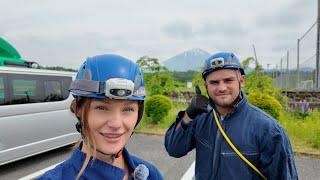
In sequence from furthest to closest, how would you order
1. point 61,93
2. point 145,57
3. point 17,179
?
point 145,57, point 61,93, point 17,179

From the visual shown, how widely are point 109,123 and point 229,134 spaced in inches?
48.2

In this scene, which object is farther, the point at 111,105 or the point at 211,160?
the point at 211,160

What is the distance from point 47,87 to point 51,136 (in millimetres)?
959

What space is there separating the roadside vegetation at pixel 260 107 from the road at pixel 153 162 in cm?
95

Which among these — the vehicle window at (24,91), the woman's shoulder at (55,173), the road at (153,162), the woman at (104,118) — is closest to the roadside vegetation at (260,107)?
the road at (153,162)

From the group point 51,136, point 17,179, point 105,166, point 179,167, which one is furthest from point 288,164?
point 51,136

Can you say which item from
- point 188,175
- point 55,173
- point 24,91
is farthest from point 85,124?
point 24,91

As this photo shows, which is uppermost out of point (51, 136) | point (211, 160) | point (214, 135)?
point (214, 135)

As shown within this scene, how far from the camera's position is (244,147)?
7.00ft

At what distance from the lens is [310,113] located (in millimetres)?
9680

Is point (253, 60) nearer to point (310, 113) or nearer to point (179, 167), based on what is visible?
point (310, 113)

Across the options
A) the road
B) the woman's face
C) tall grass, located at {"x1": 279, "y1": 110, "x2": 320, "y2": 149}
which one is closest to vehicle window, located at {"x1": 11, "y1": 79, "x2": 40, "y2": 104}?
the road

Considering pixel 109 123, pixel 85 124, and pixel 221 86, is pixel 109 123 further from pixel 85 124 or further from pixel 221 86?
pixel 221 86

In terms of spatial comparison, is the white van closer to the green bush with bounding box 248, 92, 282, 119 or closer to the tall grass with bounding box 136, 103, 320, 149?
the tall grass with bounding box 136, 103, 320, 149
